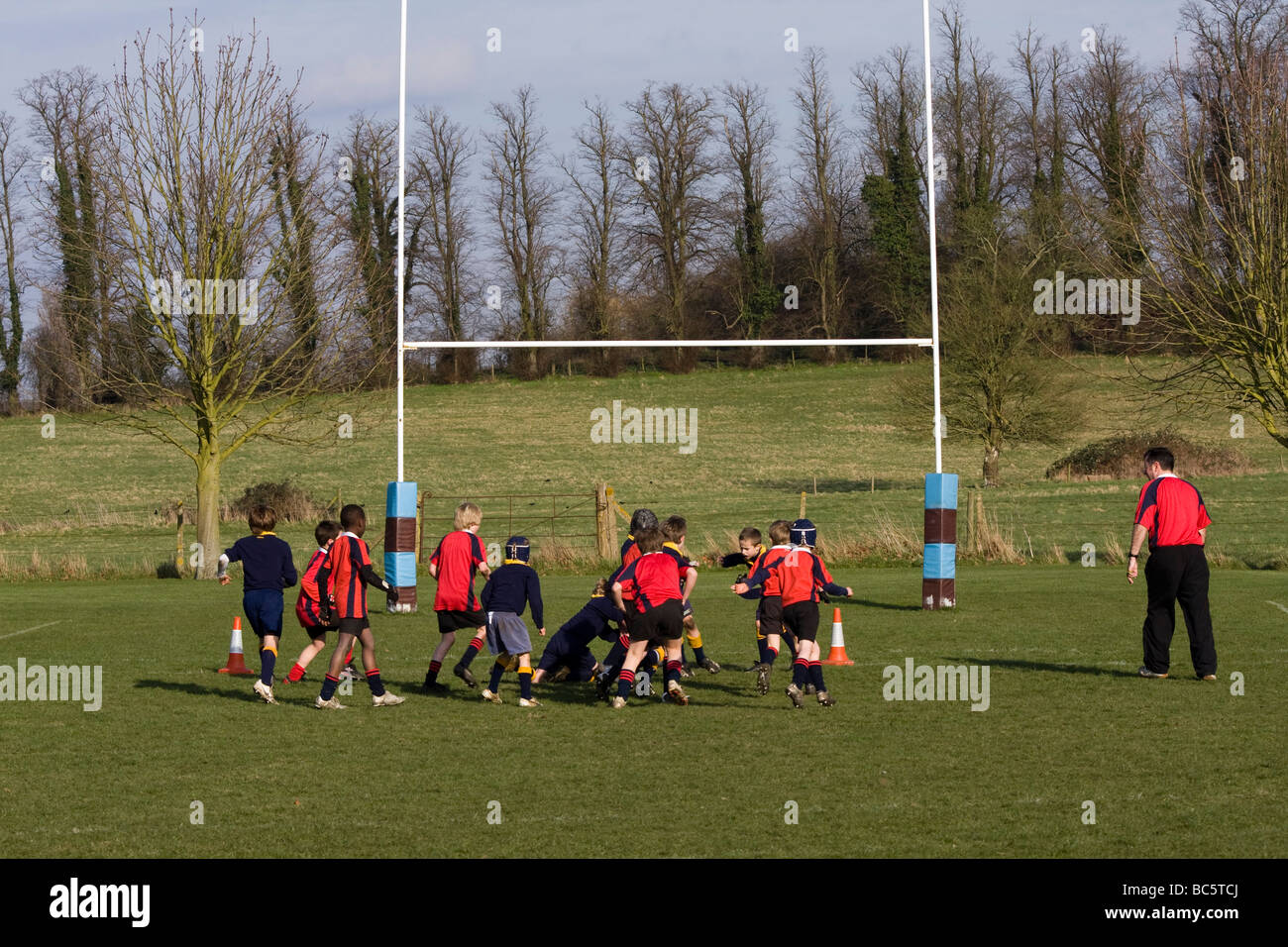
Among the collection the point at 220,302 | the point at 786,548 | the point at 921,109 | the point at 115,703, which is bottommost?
the point at 115,703

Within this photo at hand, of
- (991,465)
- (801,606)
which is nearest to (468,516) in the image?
(801,606)

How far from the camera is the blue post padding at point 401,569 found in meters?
18.4

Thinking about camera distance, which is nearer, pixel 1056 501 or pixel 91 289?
pixel 91 289

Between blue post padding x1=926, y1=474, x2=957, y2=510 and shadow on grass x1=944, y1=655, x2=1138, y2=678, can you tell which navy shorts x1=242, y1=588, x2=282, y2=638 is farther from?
blue post padding x1=926, y1=474, x2=957, y2=510

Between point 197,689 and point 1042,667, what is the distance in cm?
735

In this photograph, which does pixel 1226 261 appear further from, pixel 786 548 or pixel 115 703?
pixel 115 703

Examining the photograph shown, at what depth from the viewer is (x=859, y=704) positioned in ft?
35.3

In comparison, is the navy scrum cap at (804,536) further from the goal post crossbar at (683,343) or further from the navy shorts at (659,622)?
the goal post crossbar at (683,343)

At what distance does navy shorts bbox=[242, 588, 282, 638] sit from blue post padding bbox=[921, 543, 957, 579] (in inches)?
347

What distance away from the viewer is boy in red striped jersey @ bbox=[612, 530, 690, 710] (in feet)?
34.2

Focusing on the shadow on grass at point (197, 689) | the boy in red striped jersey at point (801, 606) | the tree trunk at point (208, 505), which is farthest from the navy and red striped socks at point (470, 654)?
the tree trunk at point (208, 505)

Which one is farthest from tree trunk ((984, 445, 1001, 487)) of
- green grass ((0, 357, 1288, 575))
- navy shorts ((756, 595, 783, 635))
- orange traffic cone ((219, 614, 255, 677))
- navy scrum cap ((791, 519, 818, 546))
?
navy shorts ((756, 595, 783, 635))
